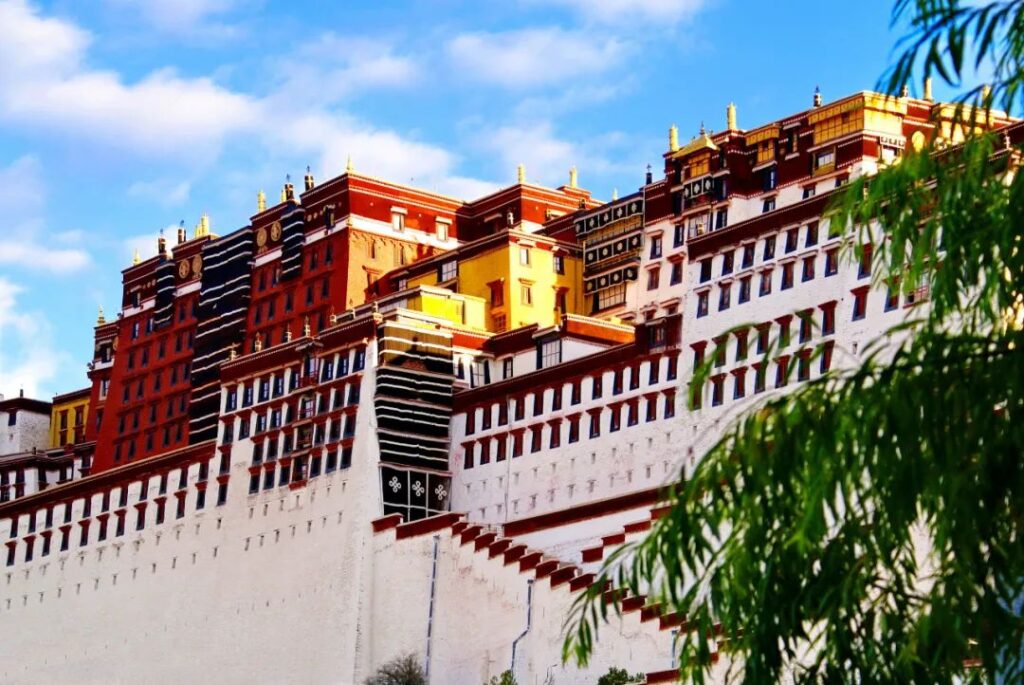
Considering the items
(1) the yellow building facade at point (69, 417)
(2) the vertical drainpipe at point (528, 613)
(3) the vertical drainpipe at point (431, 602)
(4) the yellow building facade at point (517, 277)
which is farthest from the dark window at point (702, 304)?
(1) the yellow building facade at point (69, 417)

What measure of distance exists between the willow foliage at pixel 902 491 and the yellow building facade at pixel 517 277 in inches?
3278

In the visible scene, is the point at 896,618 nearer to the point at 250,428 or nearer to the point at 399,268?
the point at 250,428

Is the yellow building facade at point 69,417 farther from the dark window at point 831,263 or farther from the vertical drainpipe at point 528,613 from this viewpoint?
the dark window at point 831,263

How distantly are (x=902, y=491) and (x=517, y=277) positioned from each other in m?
86.1

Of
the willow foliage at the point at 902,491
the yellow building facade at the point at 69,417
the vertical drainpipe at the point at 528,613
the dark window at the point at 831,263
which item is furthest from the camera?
the yellow building facade at the point at 69,417

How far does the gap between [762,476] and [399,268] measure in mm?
92648

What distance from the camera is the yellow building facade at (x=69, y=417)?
137 meters

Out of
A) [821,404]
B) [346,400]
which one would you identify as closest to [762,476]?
[821,404]

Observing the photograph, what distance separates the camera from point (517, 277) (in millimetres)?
109250

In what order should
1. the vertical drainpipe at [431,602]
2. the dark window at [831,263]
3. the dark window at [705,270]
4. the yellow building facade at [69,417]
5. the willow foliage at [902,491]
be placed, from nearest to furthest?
the willow foliage at [902,491], the dark window at [831,263], the vertical drainpipe at [431,602], the dark window at [705,270], the yellow building facade at [69,417]

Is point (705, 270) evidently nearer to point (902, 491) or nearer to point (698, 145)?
point (698, 145)

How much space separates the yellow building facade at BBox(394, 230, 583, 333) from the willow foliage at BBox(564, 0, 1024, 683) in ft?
273

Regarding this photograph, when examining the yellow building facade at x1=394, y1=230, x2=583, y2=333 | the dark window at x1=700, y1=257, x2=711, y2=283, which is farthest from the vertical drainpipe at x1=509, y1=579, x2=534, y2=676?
the yellow building facade at x1=394, y1=230, x2=583, y2=333

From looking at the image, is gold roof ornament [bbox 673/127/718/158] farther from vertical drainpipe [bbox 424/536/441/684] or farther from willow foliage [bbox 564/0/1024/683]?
willow foliage [bbox 564/0/1024/683]
